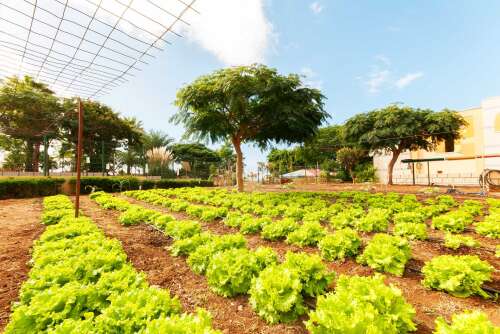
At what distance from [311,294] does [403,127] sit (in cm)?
2394

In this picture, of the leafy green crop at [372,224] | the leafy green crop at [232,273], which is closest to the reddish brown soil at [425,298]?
the leafy green crop at [372,224]

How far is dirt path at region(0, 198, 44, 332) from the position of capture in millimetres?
3086

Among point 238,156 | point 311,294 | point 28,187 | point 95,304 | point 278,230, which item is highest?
point 238,156

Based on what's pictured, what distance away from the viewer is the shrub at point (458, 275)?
3016 millimetres

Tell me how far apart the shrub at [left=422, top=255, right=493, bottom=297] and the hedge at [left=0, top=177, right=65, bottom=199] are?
19610mm

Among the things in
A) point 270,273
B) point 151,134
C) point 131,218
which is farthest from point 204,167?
point 270,273

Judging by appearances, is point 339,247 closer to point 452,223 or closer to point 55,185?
point 452,223

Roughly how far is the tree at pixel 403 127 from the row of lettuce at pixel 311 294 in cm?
2186

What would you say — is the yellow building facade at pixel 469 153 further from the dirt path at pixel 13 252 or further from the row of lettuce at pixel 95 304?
the dirt path at pixel 13 252

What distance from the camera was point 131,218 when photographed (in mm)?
7156

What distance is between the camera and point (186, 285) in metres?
3.52

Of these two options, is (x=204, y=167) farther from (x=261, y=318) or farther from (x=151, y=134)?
(x=261, y=318)

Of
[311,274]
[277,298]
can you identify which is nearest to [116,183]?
[311,274]

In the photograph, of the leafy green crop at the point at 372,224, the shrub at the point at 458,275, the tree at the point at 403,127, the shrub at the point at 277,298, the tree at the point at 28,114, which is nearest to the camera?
the shrub at the point at 277,298
